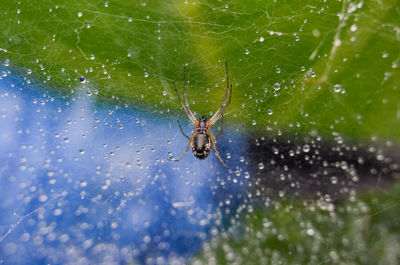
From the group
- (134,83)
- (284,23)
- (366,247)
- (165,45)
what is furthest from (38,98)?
(366,247)

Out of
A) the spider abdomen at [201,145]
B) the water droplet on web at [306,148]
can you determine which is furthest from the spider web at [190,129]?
the spider abdomen at [201,145]

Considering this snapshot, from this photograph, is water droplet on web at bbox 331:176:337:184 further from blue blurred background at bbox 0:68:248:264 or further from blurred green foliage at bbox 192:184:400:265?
blue blurred background at bbox 0:68:248:264

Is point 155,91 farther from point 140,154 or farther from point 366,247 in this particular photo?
point 366,247

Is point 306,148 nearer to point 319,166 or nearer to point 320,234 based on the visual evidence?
point 319,166

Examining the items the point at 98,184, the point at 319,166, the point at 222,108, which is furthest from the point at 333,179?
the point at 98,184

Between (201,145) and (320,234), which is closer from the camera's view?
(201,145)

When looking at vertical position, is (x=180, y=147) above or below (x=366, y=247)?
above

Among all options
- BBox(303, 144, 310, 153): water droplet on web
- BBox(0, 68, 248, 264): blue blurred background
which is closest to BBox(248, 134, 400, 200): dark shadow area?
BBox(303, 144, 310, 153): water droplet on web
